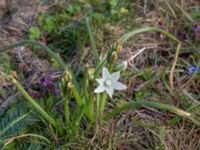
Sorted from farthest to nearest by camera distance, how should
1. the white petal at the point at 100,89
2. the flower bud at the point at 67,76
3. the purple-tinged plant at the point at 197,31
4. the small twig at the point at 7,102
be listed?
the purple-tinged plant at the point at 197,31
the small twig at the point at 7,102
the white petal at the point at 100,89
the flower bud at the point at 67,76

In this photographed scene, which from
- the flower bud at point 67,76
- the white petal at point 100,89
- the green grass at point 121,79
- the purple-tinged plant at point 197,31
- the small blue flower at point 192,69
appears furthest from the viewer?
the purple-tinged plant at point 197,31

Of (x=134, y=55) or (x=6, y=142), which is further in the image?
(x=134, y=55)

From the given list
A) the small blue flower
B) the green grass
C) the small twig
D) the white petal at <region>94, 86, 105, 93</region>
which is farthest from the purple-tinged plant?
the small twig

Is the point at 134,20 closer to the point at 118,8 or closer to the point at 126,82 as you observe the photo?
the point at 118,8

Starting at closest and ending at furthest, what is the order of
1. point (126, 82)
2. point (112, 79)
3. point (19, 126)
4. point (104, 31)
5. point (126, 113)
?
point (112, 79)
point (19, 126)
point (126, 113)
point (126, 82)
point (104, 31)

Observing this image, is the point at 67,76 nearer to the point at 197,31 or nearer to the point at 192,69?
the point at 192,69

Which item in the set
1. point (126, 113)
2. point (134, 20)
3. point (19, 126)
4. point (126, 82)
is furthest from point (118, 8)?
point (19, 126)

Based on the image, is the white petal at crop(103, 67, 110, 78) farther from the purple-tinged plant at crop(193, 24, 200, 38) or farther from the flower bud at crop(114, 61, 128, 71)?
the purple-tinged plant at crop(193, 24, 200, 38)

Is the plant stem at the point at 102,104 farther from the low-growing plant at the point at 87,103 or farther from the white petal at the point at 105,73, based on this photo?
the white petal at the point at 105,73

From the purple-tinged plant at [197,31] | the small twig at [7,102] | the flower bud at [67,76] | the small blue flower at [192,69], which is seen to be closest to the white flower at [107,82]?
→ the flower bud at [67,76]

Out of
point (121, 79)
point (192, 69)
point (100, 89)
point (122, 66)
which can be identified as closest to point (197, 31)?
point (192, 69)

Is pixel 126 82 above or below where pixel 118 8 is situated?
below
